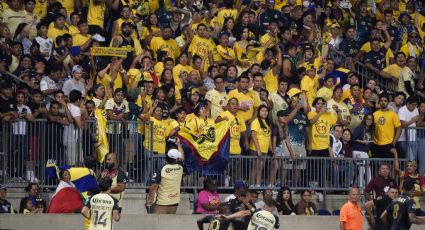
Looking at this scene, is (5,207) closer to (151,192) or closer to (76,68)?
(151,192)

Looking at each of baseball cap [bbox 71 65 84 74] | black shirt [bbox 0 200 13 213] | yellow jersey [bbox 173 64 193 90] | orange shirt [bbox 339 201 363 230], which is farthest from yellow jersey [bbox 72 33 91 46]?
orange shirt [bbox 339 201 363 230]

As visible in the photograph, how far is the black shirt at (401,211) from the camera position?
25.9m

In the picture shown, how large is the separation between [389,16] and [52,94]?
9.70 metres

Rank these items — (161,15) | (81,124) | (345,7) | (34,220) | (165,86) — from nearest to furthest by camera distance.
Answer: (34,220), (81,124), (165,86), (161,15), (345,7)

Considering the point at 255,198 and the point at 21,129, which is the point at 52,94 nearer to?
the point at 21,129

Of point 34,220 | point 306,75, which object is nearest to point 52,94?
point 34,220

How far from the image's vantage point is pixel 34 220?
26281mm

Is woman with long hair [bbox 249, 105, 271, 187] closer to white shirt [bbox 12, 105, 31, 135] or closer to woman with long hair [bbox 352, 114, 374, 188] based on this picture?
woman with long hair [bbox 352, 114, 374, 188]

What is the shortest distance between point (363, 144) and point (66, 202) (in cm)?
668

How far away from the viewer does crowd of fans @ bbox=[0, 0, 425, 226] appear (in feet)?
93.6

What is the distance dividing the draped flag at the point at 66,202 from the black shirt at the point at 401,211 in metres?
5.47

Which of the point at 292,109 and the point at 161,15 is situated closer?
the point at 292,109

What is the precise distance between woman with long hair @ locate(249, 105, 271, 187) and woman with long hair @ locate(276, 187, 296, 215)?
914 mm

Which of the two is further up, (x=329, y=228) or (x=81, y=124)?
(x=81, y=124)
